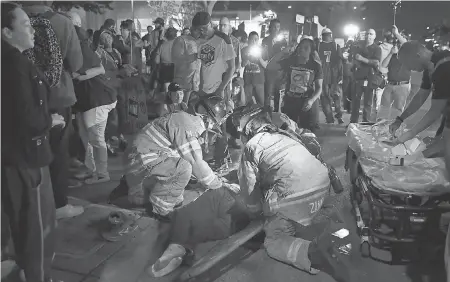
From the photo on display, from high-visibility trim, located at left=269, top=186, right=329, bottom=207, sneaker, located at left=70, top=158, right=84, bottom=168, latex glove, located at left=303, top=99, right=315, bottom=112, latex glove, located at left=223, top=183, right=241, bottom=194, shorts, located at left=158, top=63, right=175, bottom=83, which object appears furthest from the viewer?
latex glove, located at left=303, top=99, right=315, bottom=112

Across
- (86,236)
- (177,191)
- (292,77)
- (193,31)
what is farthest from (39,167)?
(292,77)

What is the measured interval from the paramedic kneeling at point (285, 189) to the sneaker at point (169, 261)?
68cm

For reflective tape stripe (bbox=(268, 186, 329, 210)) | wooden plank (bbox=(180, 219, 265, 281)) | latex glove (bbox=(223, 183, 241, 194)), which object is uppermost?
reflective tape stripe (bbox=(268, 186, 329, 210))

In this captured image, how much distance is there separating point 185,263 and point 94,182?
2.20 metres

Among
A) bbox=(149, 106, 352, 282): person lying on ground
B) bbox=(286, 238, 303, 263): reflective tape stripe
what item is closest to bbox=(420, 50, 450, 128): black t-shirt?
bbox=(149, 106, 352, 282): person lying on ground

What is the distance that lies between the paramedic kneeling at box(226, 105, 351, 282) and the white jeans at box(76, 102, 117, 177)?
204 centimetres

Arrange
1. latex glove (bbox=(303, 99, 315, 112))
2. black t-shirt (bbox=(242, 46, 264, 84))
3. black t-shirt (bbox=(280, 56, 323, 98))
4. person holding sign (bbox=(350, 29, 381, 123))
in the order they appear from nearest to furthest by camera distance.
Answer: latex glove (bbox=(303, 99, 315, 112)), black t-shirt (bbox=(280, 56, 323, 98)), person holding sign (bbox=(350, 29, 381, 123)), black t-shirt (bbox=(242, 46, 264, 84))

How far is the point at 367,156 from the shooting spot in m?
3.51

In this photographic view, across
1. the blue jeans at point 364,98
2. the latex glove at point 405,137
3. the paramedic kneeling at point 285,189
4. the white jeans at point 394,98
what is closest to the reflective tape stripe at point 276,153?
the paramedic kneeling at point 285,189

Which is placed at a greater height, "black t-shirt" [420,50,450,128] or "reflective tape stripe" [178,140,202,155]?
"black t-shirt" [420,50,450,128]

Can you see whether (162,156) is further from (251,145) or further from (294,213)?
(294,213)

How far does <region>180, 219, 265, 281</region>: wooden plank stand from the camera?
2.91 metres

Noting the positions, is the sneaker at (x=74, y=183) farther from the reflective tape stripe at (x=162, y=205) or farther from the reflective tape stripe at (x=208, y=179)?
the reflective tape stripe at (x=208, y=179)

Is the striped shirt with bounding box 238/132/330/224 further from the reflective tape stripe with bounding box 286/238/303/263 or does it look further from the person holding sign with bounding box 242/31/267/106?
the person holding sign with bounding box 242/31/267/106
